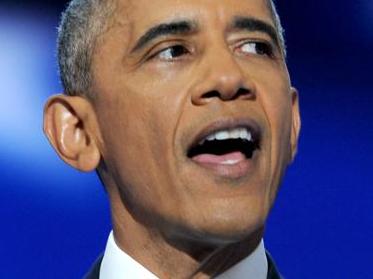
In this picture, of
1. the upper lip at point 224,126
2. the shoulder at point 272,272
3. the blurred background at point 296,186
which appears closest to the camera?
the upper lip at point 224,126

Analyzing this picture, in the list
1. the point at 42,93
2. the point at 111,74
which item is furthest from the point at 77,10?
the point at 42,93

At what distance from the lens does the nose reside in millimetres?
887

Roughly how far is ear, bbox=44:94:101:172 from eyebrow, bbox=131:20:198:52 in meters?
0.12

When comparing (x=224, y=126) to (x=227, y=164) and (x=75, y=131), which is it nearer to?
(x=227, y=164)

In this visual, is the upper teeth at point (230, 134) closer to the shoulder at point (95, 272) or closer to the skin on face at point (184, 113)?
the skin on face at point (184, 113)

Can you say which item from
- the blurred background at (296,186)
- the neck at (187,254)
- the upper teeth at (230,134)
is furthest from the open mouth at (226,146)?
the blurred background at (296,186)

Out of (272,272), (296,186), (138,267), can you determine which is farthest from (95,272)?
(296,186)

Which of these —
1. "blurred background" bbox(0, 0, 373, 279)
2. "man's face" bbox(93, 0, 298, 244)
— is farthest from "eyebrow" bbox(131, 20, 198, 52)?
"blurred background" bbox(0, 0, 373, 279)

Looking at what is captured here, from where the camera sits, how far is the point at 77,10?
1.09 meters

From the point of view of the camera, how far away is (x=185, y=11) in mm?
954

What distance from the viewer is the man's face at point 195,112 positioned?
889 millimetres

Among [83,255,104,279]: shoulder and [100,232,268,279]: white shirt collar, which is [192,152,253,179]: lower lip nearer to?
[100,232,268,279]: white shirt collar

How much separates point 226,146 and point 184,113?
7 cm

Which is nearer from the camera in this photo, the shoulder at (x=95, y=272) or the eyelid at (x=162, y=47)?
the eyelid at (x=162, y=47)
